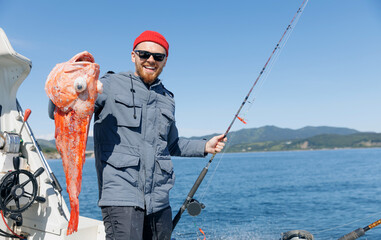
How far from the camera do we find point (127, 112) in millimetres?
2506

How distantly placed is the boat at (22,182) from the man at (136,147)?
1850 mm

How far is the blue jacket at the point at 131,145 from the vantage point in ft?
7.83

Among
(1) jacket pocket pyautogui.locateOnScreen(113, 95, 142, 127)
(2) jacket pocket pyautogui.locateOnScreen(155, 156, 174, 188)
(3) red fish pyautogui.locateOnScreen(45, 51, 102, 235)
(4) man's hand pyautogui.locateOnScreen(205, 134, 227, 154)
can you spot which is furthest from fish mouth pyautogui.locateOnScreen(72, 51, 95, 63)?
(4) man's hand pyautogui.locateOnScreen(205, 134, 227, 154)

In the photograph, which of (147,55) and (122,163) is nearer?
(122,163)

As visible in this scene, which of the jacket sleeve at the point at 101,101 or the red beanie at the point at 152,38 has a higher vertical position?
the red beanie at the point at 152,38

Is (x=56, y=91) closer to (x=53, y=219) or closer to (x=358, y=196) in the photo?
(x=53, y=219)

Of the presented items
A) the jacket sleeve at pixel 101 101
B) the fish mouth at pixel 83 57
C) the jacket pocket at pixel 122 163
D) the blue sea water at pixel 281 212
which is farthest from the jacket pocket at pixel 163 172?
the blue sea water at pixel 281 212

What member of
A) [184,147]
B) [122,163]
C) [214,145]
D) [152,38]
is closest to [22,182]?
[184,147]

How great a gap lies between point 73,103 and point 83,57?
36 cm

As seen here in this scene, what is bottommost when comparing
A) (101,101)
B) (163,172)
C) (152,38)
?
(163,172)

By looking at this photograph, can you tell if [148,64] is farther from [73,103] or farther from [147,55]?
[73,103]

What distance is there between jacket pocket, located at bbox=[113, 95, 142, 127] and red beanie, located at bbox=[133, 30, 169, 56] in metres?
0.50

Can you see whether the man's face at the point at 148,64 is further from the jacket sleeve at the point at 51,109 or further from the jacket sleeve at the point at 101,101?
the jacket sleeve at the point at 51,109

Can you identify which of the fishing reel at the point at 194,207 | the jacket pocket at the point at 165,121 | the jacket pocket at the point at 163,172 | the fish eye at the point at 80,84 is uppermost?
the fish eye at the point at 80,84
